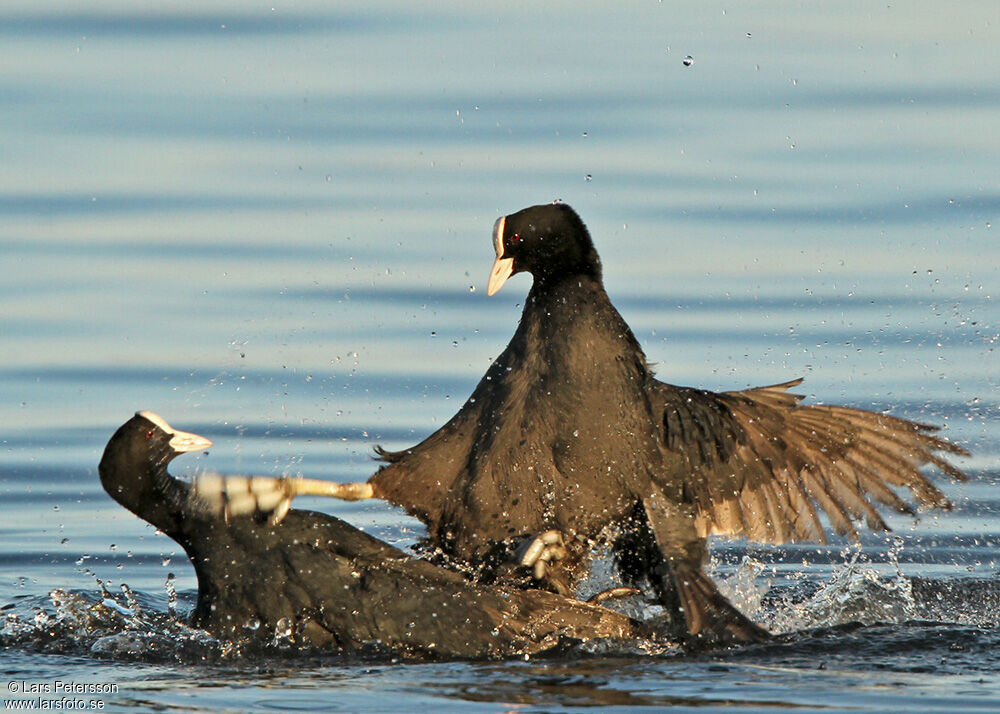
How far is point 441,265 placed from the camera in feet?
33.8

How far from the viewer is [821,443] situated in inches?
272

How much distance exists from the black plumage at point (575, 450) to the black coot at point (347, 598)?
0.38 m

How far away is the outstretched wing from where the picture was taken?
6379 millimetres

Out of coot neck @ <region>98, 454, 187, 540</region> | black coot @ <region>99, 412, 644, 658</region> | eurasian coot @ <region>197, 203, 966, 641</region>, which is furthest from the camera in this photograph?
eurasian coot @ <region>197, 203, 966, 641</region>

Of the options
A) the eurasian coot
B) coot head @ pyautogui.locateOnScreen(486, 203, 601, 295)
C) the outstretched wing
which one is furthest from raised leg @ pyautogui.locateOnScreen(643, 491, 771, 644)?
coot head @ pyautogui.locateOnScreen(486, 203, 601, 295)

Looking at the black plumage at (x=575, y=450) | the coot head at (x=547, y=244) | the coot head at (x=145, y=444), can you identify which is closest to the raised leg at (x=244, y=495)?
the coot head at (x=145, y=444)

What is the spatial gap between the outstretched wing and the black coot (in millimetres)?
813

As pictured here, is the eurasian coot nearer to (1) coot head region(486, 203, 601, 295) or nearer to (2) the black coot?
(1) coot head region(486, 203, 601, 295)

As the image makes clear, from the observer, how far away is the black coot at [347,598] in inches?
219

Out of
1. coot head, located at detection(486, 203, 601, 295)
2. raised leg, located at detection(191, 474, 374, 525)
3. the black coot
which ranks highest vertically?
coot head, located at detection(486, 203, 601, 295)

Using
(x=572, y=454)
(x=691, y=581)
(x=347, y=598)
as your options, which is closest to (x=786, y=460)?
(x=691, y=581)

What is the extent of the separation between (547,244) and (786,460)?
1202mm

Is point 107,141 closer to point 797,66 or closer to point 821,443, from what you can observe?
point 797,66

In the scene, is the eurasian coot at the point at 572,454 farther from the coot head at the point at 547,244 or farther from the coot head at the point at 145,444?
the coot head at the point at 145,444
